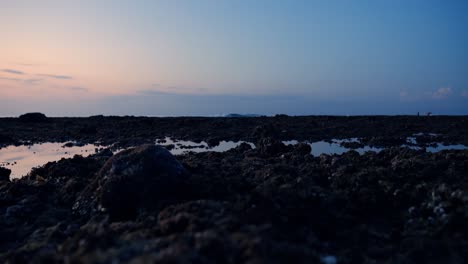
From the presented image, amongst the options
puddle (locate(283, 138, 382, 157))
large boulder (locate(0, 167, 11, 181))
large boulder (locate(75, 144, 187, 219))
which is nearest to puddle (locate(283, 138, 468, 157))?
puddle (locate(283, 138, 382, 157))

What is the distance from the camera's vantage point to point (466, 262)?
22.5 ft

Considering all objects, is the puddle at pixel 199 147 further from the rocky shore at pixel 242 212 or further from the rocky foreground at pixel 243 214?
the rocky foreground at pixel 243 214

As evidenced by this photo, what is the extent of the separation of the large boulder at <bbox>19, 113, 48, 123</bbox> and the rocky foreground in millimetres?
41045

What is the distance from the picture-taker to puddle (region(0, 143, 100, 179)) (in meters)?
20.9

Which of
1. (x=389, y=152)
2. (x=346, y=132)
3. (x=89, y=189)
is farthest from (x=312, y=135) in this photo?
(x=89, y=189)

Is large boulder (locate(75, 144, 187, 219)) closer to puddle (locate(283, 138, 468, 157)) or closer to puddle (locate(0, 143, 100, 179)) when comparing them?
puddle (locate(0, 143, 100, 179))

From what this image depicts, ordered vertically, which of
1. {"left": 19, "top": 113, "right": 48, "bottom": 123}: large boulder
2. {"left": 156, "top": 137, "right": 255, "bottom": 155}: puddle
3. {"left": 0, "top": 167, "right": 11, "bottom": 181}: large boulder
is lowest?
{"left": 0, "top": 167, "right": 11, "bottom": 181}: large boulder

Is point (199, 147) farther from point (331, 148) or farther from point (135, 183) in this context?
point (135, 183)

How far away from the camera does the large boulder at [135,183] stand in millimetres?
10867

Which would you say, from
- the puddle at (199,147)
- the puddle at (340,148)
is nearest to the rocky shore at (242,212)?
the puddle at (340,148)

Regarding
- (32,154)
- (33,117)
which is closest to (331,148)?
(32,154)

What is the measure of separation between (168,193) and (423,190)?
7.58 meters

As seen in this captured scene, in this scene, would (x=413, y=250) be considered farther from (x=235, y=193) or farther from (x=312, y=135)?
(x=312, y=135)

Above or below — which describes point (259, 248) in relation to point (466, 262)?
above
